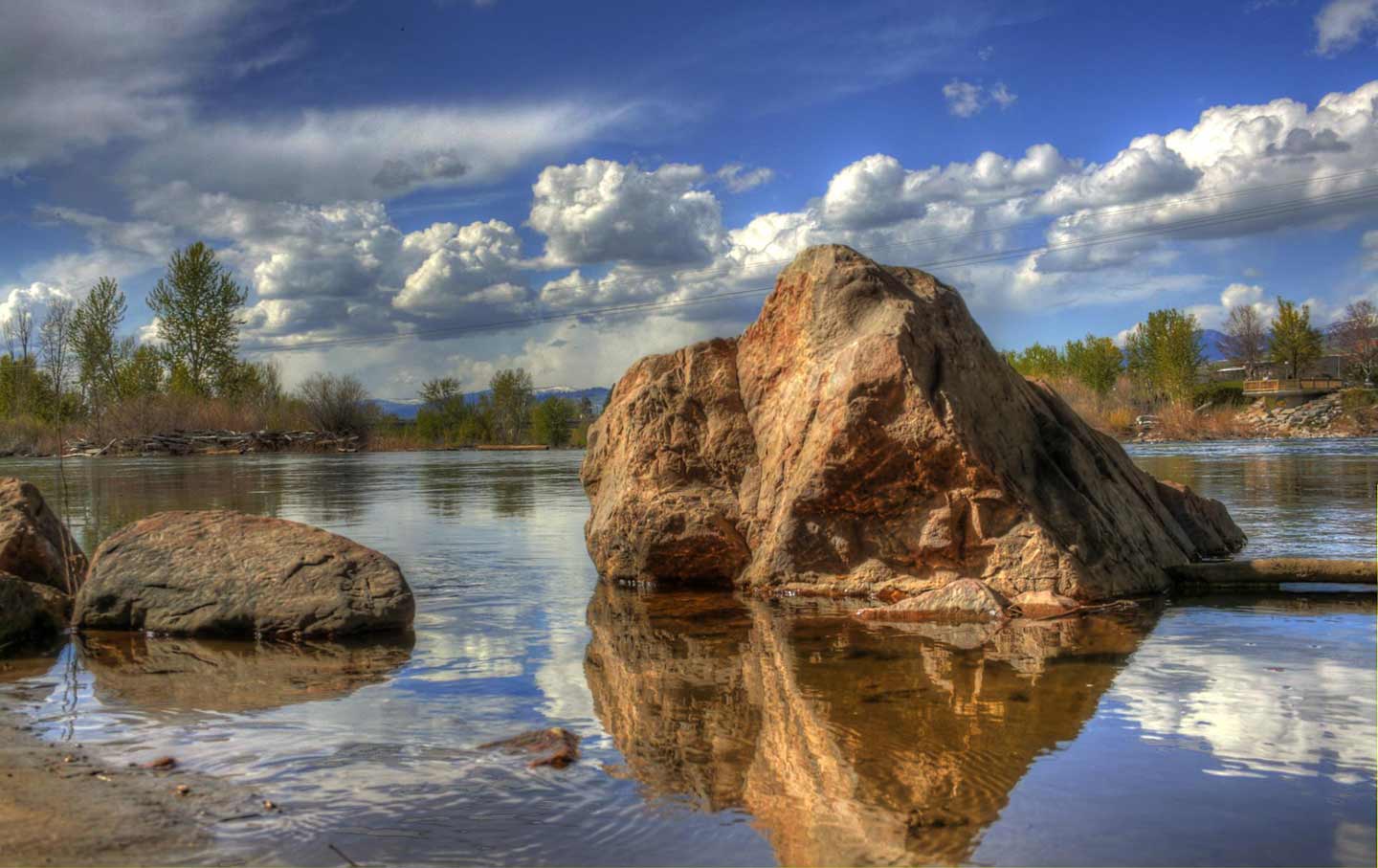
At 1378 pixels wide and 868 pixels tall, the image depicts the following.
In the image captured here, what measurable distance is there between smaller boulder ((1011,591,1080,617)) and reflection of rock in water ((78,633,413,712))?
14.0 ft

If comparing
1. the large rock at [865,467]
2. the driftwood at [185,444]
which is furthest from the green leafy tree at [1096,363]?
the large rock at [865,467]

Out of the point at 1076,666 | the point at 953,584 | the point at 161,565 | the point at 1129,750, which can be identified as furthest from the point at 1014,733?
the point at 161,565

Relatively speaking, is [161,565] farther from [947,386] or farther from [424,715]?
[947,386]

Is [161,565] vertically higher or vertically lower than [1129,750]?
higher

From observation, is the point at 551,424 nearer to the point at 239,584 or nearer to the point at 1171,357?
the point at 1171,357

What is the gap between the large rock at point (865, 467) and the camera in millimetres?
7801

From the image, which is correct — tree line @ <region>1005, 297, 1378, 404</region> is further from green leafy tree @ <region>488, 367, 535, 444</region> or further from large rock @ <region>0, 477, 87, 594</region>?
large rock @ <region>0, 477, 87, 594</region>

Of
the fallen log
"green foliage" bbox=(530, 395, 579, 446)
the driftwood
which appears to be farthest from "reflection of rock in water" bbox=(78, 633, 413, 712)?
"green foliage" bbox=(530, 395, 579, 446)

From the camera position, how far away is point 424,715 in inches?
195

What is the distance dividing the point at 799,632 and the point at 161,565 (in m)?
4.66

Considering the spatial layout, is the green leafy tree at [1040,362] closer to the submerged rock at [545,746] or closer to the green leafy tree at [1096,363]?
the green leafy tree at [1096,363]

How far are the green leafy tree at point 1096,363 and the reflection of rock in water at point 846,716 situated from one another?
287ft

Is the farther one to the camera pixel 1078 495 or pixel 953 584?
pixel 1078 495

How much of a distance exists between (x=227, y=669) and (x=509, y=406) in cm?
7592
